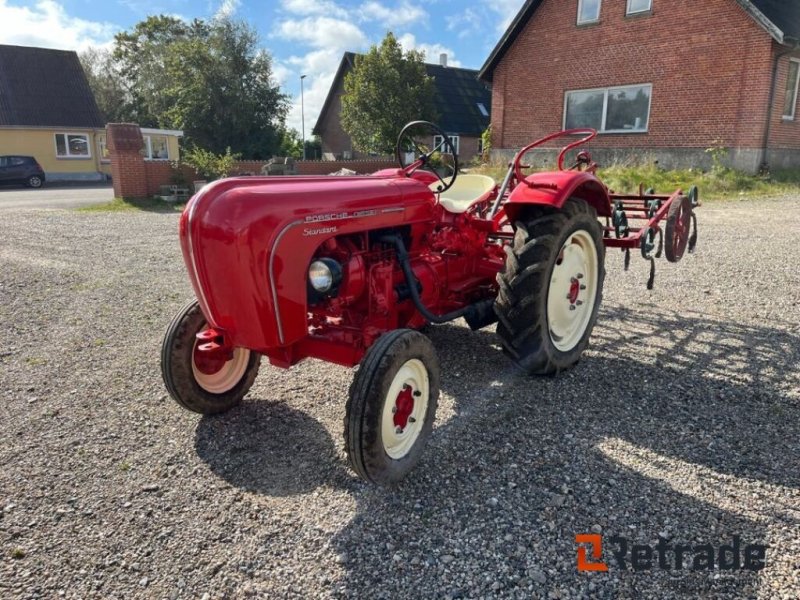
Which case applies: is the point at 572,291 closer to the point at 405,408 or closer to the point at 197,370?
the point at 405,408

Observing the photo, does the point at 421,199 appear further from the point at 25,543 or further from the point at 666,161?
the point at 666,161

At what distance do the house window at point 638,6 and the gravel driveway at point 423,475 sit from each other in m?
12.4

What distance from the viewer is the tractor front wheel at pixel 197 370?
10.0 feet

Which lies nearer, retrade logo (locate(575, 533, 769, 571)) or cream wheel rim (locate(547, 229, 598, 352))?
retrade logo (locate(575, 533, 769, 571))

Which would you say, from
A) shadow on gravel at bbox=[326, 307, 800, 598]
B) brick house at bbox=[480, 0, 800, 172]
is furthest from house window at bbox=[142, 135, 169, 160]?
shadow on gravel at bbox=[326, 307, 800, 598]

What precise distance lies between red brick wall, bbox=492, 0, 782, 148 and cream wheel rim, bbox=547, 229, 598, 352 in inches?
466

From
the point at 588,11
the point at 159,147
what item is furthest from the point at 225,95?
the point at 588,11

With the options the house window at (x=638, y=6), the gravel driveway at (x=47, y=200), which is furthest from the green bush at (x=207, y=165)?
the house window at (x=638, y=6)

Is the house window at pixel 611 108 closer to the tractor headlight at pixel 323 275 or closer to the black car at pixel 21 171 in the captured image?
the tractor headlight at pixel 323 275

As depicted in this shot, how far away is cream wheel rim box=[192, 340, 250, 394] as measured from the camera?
3186mm

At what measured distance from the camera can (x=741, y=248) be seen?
7590 mm

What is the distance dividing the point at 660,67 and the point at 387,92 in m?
10.8

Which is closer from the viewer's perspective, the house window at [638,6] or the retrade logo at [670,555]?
the retrade logo at [670,555]

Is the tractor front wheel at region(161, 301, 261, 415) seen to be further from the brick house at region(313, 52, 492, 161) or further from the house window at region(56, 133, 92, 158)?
the house window at region(56, 133, 92, 158)
